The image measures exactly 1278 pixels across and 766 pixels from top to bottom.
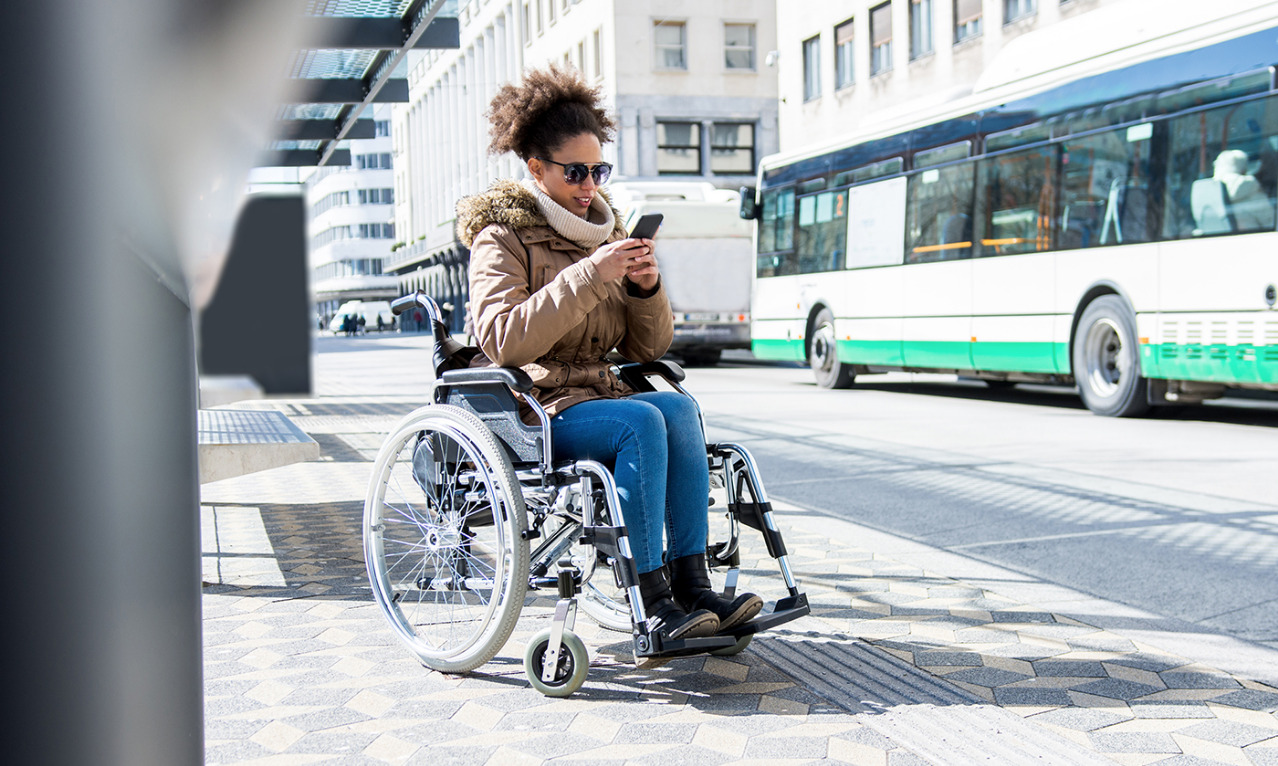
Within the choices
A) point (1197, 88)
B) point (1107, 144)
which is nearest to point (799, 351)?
point (1107, 144)

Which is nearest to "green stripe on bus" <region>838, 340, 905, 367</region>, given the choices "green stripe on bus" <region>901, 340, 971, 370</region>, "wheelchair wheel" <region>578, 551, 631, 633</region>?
"green stripe on bus" <region>901, 340, 971, 370</region>

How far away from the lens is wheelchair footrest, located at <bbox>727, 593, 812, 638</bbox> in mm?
3510

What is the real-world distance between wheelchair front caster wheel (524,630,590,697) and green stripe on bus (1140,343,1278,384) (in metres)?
8.41

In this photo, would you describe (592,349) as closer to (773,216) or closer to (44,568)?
(44,568)

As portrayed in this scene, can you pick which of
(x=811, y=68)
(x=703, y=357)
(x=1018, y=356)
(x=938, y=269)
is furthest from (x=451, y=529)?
(x=811, y=68)

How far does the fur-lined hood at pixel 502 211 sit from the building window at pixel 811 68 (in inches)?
1267

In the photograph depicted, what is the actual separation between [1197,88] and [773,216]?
8.38 metres

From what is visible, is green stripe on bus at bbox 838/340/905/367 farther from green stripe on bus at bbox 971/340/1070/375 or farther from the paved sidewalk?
the paved sidewalk

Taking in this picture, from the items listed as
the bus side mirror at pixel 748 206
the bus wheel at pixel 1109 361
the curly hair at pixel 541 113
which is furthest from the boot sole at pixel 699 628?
the bus side mirror at pixel 748 206

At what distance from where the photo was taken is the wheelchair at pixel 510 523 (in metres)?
3.42

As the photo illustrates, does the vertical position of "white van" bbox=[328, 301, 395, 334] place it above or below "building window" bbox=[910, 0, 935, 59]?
below

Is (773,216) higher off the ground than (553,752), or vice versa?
(773,216)

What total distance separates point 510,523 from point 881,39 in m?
30.6

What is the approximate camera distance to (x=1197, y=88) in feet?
36.8
